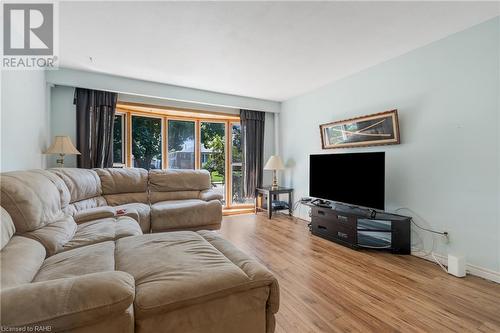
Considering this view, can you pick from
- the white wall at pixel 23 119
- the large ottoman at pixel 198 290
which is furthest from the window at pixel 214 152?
the large ottoman at pixel 198 290

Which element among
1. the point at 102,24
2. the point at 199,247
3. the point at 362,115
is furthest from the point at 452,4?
the point at 102,24

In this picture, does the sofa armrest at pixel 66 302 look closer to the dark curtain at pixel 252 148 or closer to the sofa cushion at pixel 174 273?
the sofa cushion at pixel 174 273

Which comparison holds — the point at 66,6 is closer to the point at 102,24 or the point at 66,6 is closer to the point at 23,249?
the point at 102,24

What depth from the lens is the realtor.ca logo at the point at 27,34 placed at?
196cm

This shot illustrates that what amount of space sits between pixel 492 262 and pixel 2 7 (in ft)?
15.5

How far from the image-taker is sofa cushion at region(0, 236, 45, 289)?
0.95 m

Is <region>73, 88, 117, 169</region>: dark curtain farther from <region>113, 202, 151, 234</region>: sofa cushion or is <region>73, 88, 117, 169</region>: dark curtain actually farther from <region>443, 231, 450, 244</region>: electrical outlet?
<region>443, 231, 450, 244</region>: electrical outlet

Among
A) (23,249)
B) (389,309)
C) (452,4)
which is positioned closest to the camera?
(23,249)

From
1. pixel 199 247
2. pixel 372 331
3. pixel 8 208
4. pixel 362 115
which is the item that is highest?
pixel 362 115

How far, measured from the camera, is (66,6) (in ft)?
6.25

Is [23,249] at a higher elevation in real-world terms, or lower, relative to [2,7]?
lower

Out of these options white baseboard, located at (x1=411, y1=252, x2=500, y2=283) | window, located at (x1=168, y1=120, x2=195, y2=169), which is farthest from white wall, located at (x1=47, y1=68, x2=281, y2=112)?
white baseboard, located at (x1=411, y1=252, x2=500, y2=283)

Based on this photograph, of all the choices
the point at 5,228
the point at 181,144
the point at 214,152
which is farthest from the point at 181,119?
Result: the point at 5,228

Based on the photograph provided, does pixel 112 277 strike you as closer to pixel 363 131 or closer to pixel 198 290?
pixel 198 290
